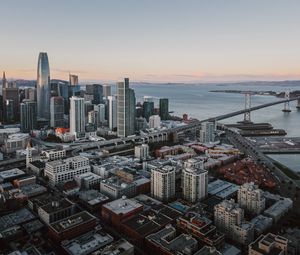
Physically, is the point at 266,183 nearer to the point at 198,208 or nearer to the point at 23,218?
the point at 198,208

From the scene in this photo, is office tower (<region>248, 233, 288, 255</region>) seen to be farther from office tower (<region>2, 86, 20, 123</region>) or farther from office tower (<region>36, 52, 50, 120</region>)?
office tower (<region>36, 52, 50, 120</region>)

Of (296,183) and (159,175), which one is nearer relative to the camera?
(159,175)

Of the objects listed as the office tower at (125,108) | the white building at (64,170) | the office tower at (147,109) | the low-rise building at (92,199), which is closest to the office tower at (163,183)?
the low-rise building at (92,199)

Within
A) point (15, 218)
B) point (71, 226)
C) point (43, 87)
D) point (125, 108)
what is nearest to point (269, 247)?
point (71, 226)

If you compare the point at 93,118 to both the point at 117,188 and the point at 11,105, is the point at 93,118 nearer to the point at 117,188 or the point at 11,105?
the point at 11,105

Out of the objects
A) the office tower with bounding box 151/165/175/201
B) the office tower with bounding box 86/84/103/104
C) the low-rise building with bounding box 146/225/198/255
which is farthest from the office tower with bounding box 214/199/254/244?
the office tower with bounding box 86/84/103/104

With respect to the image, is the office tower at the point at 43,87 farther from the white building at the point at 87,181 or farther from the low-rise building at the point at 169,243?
the low-rise building at the point at 169,243

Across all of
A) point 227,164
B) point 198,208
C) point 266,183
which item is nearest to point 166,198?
point 198,208
